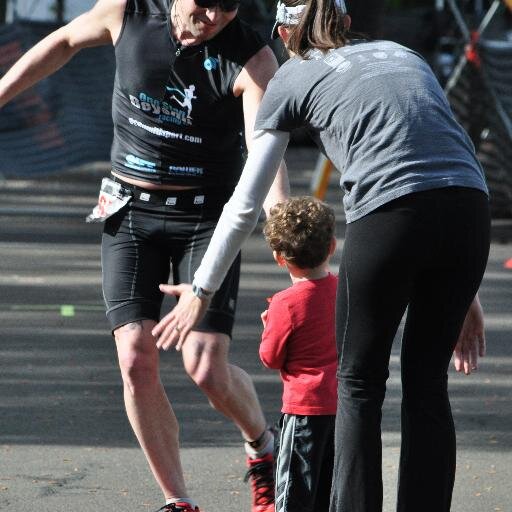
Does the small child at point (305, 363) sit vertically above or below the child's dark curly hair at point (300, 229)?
below

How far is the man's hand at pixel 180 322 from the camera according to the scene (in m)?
3.53

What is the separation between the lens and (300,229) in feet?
12.9

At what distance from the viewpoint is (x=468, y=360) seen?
3.96 m

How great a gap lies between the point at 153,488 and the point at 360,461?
4.54 feet

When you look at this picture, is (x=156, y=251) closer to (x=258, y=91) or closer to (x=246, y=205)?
(x=258, y=91)

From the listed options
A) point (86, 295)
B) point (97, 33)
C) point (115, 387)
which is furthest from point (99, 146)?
point (97, 33)

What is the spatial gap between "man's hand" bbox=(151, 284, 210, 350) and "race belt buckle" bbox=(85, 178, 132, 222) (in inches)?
40.6

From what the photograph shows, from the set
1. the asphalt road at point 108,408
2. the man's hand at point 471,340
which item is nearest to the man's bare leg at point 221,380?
the asphalt road at point 108,408

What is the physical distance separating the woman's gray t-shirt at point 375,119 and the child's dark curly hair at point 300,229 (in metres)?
0.37

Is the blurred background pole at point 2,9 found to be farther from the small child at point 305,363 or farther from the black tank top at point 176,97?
the small child at point 305,363

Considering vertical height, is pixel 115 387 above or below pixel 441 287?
below

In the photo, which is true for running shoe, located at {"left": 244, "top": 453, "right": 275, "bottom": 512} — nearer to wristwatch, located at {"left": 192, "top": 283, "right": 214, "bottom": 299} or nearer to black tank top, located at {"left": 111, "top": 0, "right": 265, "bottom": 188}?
black tank top, located at {"left": 111, "top": 0, "right": 265, "bottom": 188}

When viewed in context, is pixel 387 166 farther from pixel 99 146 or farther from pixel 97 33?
pixel 99 146

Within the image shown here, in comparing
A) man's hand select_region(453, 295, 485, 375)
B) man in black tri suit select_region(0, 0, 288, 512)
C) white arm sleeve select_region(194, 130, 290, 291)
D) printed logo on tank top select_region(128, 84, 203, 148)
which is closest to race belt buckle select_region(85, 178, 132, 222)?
man in black tri suit select_region(0, 0, 288, 512)
